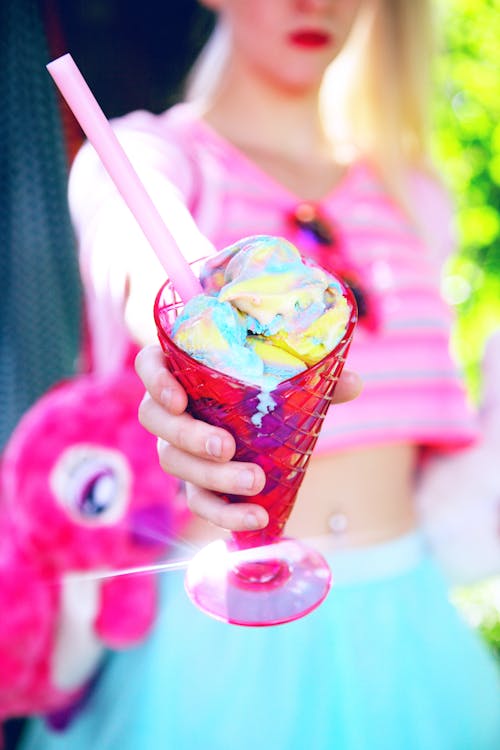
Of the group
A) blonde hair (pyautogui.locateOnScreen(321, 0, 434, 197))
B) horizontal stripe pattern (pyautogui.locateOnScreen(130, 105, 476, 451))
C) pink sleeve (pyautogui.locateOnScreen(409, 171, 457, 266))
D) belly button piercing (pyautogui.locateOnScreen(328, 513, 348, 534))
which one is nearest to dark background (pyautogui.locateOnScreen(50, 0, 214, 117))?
horizontal stripe pattern (pyautogui.locateOnScreen(130, 105, 476, 451))

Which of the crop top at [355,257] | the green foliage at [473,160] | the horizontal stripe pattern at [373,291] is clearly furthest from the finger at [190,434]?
the green foliage at [473,160]

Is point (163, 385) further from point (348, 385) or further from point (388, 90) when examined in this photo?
point (388, 90)

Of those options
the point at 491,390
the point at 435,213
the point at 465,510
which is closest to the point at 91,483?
the point at 465,510

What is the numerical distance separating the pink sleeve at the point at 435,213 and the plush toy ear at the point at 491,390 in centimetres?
19

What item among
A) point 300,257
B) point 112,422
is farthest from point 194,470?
point 112,422

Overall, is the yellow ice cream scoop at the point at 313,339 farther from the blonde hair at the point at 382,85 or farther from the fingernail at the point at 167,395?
the blonde hair at the point at 382,85

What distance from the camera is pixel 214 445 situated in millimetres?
538

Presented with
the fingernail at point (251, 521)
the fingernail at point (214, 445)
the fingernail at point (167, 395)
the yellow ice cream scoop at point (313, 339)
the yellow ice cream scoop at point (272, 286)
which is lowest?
the fingernail at point (251, 521)

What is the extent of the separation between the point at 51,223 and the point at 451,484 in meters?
0.78

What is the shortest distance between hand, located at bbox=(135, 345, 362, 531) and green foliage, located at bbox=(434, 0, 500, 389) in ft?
7.07

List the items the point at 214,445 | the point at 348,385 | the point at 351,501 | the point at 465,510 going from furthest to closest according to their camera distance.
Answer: the point at 465,510 < the point at 351,501 < the point at 348,385 < the point at 214,445

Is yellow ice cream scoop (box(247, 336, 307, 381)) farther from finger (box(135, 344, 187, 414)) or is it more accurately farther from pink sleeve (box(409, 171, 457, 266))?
pink sleeve (box(409, 171, 457, 266))

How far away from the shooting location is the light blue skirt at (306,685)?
991 millimetres

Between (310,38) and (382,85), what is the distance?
0.34 meters
